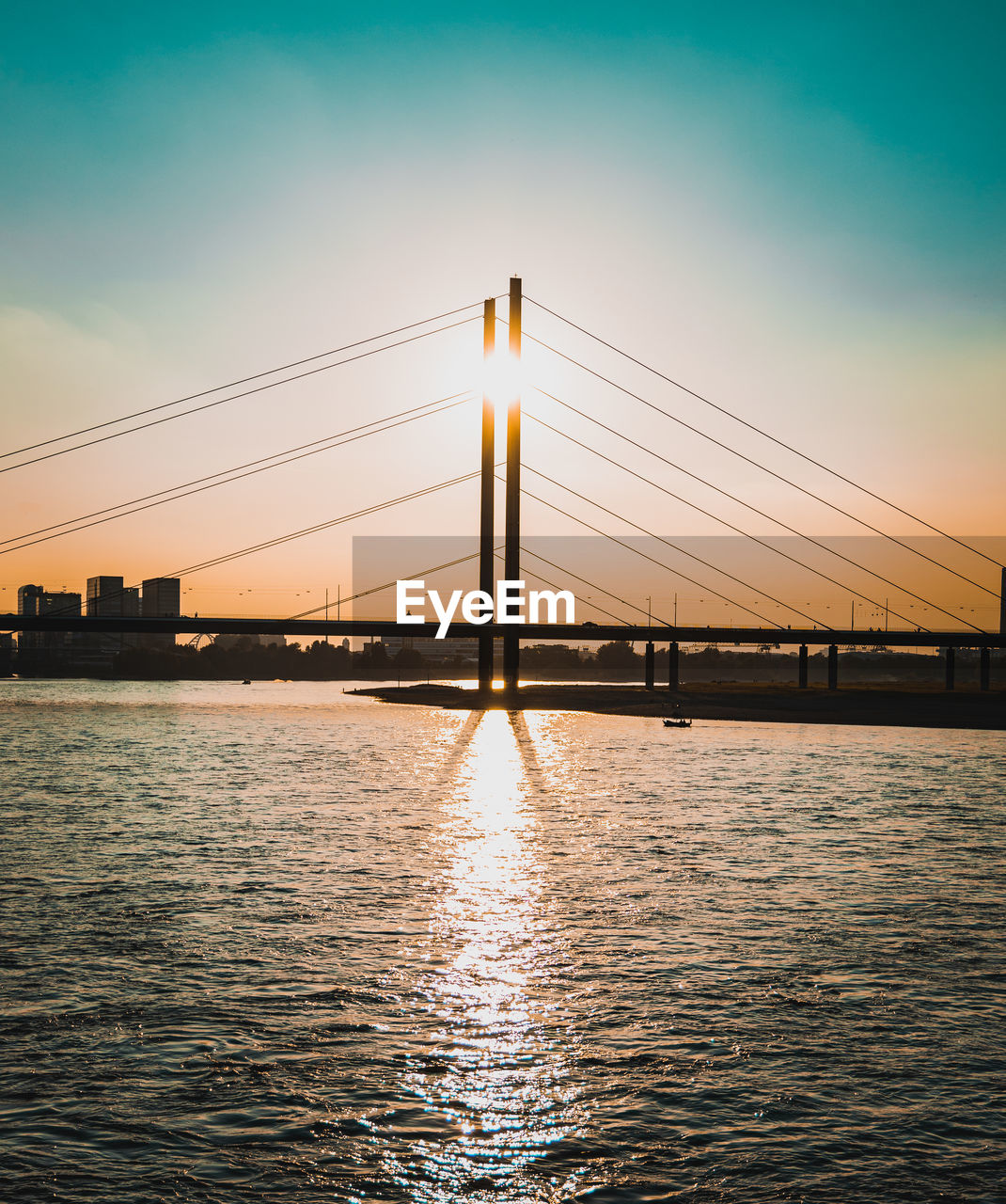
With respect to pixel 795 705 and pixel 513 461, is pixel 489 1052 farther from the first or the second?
pixel 795 705

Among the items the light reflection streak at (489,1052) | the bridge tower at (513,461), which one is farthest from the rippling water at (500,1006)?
the bridge tower at (513,461)

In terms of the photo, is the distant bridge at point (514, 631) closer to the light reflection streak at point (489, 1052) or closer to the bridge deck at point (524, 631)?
the bridge deck at point (524, 631)

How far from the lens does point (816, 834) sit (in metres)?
24.0

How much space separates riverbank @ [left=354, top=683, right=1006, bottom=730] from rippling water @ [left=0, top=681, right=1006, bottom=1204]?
5471 cm

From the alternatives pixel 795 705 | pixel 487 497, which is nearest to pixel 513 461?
pixel 487 497

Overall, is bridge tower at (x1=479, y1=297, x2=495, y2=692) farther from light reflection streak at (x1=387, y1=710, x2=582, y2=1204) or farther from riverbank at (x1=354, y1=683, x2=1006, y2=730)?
light reflection streak at (x1=387, y1=710, x2=582, y2=1204)

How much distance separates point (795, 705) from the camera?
93.5 meters

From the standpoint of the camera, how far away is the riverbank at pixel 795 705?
257 ft

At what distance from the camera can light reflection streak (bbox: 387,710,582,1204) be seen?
294 inches

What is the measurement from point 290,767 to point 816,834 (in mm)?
21989

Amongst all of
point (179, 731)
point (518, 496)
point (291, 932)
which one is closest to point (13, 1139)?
point (291, 932)

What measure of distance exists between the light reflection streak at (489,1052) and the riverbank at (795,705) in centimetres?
6283

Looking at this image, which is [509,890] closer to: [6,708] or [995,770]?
[995,770]

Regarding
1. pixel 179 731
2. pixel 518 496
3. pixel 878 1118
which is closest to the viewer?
pixel 878 1118
